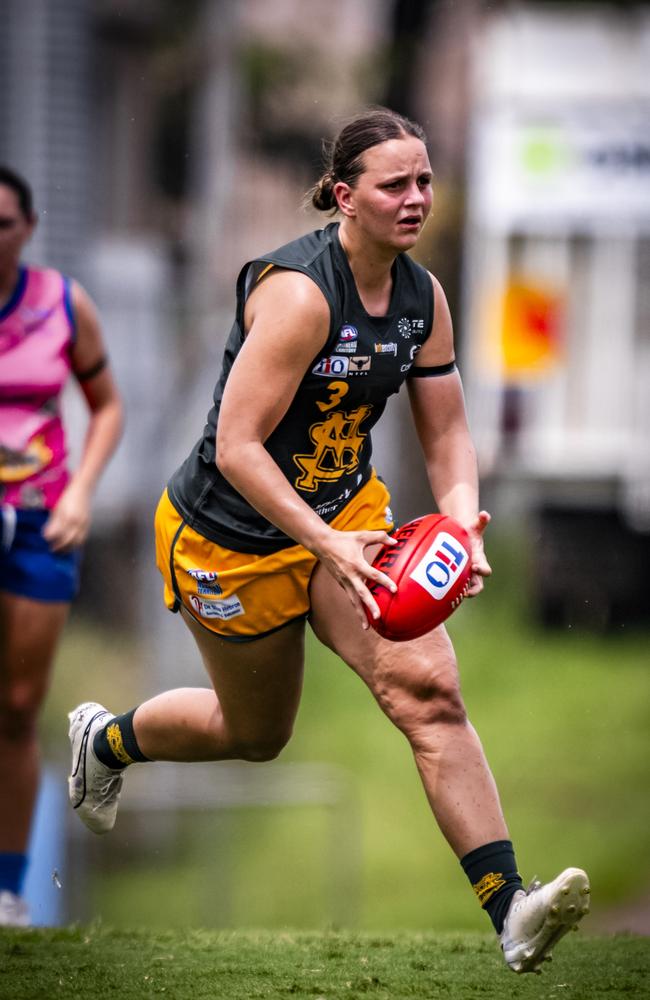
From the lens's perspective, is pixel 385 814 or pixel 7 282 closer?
pixel 7 282

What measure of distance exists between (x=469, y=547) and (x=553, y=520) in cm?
1473

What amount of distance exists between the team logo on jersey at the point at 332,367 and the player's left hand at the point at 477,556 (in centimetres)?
51

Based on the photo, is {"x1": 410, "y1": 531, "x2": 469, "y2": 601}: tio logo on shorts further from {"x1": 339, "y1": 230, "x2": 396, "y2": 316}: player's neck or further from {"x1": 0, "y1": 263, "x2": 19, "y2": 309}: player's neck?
{"x1": 0, "y1": 263, "x2": 19, "y2": 309}: player's neck

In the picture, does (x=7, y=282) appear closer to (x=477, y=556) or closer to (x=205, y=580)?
(x=205, y=580)

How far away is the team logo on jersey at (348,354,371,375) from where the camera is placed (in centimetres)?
427

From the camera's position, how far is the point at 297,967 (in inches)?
184

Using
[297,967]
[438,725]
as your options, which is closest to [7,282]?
[438,725]

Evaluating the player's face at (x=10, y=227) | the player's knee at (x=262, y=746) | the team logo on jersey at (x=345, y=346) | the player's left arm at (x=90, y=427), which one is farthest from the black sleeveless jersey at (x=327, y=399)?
the player's face at (x=10, y=227)

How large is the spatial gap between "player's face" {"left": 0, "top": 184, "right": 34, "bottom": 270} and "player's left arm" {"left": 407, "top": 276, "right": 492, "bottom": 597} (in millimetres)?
1713

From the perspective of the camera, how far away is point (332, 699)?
16.0 metres

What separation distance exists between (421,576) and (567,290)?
15283mm

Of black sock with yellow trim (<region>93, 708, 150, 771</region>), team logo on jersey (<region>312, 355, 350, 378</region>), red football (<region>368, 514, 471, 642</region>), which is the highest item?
team logo on jersey (<region>312, 355, 350, 378</region>)

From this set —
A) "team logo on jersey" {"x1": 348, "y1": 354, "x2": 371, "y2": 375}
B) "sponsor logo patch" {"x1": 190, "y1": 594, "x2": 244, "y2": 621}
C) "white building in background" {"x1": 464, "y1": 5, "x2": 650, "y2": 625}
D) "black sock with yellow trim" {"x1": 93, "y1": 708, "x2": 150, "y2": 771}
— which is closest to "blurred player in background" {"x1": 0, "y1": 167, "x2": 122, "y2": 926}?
"black sock with yellow trim" {"x1": 93, "y1": 708, "x2": 150, "y2": 771}

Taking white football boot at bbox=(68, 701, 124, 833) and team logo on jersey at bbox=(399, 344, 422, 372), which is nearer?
team logo on jersey at bbox=(399, 344, 422, 372)
